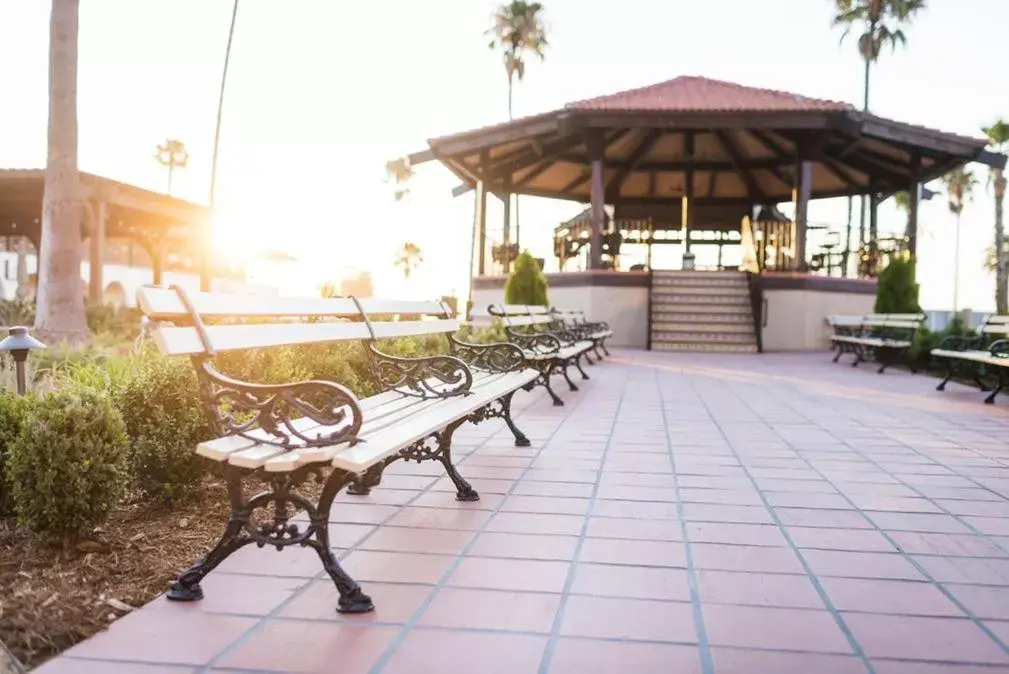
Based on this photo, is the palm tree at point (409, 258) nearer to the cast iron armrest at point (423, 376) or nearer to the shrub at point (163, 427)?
the cast iron armrest at point (423, 376)

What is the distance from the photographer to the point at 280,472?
2.88 meters

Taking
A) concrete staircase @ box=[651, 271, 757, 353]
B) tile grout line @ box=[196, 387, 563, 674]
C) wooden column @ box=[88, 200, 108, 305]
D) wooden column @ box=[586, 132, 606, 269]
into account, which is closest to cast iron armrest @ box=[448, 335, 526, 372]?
tile grout line @ box=[196, 387, 563, 674]

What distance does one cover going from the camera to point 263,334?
3.58 meters

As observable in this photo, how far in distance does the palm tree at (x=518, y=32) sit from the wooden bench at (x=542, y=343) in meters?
28.5

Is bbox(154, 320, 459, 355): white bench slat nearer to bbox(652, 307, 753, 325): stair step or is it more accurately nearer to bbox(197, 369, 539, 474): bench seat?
bbox(197, 369, 539, 474): bench seat

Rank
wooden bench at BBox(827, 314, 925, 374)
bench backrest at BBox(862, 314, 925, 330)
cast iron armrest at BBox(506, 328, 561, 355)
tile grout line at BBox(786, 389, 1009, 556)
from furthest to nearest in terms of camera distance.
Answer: bench backrest at BBox(862, 314, 925, 330), wooden bench at BBox(827, 314, 925, 374), cast iron armrest at BBox(506, 328, 561, 355), tile grout line at BBox(786, 389, 1009, 556)

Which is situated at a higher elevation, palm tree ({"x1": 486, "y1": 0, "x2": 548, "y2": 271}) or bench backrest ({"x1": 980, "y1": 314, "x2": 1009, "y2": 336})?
palm tree ({"x1": 486, "y1": 0, "x2": 548, "y2": 271})

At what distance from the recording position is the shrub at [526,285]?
15.0 metres

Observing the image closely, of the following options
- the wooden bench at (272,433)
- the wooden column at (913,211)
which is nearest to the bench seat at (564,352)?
the wooden bench at (272,433)

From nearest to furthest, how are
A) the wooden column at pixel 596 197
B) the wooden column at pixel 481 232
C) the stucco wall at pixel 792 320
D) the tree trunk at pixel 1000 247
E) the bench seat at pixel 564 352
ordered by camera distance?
the bench seat at pixel 564 352 < the stucco wall at pixel 792 320 < the wooden column at pixel 596 197 < the wooden column at pixel 481 232 < the tree trunk at pixel 1000 247

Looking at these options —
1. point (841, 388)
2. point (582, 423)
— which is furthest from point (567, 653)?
point (841, 388)

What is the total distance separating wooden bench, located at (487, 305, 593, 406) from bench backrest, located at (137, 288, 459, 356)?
2000 millimetres

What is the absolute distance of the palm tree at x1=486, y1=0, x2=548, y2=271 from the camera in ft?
125

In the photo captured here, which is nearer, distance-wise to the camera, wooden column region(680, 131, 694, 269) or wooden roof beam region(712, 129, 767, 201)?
wooden roof beam region(712, 129, 767, 201)
